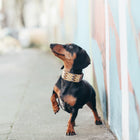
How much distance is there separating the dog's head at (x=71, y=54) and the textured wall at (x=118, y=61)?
322 millimetres

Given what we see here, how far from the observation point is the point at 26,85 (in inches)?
296

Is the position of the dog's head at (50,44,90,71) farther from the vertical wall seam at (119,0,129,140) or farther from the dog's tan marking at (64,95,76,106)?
the vertical wall seam at (119,0,129,140)

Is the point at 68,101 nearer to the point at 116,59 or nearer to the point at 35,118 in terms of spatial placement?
the point at 116,59

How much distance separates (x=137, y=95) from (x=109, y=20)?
118 cm

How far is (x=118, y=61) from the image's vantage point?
131 inches

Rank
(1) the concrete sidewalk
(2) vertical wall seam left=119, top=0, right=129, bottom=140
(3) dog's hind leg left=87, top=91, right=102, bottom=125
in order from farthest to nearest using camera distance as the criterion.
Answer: (3) dog's hind leg left=87, top=91, right=102, bottom=125 → (1) the concrete sidewalk → (2) vertical wall seam left=119, top=0, right=129, bottom=140

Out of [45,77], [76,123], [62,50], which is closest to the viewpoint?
[62,50]

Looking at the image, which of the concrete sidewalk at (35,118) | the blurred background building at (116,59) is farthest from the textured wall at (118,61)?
the concrete sidewalk at (35,118)

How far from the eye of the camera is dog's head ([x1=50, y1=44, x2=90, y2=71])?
11.5 feet

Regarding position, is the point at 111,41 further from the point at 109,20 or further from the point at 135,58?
the point at 135,58

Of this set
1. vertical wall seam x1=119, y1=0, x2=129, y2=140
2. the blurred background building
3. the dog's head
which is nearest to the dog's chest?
the dog's head

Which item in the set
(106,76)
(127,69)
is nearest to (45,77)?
(106,76)

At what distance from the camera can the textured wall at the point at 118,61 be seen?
276 centimetres

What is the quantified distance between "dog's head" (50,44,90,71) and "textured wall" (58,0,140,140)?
32cm
